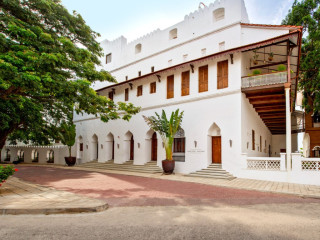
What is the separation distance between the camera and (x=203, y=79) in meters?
15.8


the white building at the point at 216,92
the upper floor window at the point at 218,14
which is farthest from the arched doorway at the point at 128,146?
the upper floor window at the point at 218,14

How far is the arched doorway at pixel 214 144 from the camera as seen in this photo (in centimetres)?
1503

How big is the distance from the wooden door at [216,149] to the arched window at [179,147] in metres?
2.29

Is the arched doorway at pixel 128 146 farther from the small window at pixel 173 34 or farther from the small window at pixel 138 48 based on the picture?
the small window at pixel 173 34

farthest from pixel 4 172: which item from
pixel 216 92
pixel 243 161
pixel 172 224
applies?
pixel 216 92

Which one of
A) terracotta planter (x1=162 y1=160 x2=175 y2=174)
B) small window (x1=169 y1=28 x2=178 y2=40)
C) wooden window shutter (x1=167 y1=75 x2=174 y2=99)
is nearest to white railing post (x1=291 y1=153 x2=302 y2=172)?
terracotta planter (x1=162 y1=160 x2=175 y2=174)

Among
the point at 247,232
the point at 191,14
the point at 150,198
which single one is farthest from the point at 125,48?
the point at 247,232

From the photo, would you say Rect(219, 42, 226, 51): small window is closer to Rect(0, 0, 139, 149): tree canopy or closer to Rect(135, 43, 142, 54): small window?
Rect(0, 0, 139, 149): tree canopy

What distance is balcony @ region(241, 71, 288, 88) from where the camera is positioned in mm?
12758

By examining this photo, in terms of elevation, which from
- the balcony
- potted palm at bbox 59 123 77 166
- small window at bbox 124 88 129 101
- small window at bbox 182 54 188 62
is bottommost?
potted palm at bbox 59 123 77 166

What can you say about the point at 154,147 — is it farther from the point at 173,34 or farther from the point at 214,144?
the point at 173,34

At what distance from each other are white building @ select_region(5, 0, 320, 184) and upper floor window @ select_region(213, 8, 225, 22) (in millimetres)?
70

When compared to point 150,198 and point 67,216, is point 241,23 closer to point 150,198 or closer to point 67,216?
point 150,198

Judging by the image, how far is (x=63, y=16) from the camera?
1292 cm
